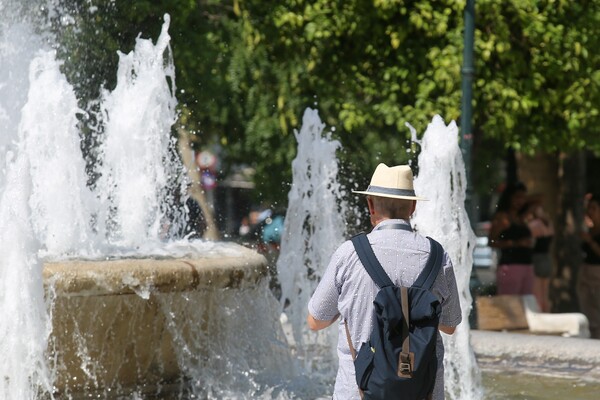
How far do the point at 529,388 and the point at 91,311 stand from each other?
297 centimetres

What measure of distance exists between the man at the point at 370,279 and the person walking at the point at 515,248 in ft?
25.9

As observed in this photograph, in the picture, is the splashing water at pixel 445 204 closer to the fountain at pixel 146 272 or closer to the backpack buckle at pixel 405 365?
the fountain at pixel 146 272

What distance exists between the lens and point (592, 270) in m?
11.9

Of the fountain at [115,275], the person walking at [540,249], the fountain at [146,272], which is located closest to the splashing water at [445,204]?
the fountain at [146,272]

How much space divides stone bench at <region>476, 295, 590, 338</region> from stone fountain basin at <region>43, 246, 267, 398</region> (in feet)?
13.8

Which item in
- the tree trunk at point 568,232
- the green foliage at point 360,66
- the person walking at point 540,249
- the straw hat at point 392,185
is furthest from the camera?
the tree trunk at point 568,232

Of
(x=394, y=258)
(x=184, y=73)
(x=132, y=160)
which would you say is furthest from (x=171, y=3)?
(x=394, y=258)

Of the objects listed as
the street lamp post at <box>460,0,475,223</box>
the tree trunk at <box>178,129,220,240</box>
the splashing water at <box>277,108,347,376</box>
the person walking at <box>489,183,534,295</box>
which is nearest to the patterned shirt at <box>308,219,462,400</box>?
the splashing water at <box>277,108,347,376</box>

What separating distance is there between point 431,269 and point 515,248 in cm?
825

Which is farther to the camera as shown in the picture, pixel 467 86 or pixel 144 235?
pixel 467 86

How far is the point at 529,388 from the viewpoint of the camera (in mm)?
7578

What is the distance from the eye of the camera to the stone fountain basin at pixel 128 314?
19.5ft

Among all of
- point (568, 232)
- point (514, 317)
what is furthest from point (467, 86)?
point (568, 232)

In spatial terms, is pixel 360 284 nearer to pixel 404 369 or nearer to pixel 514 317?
pixel 404 369
